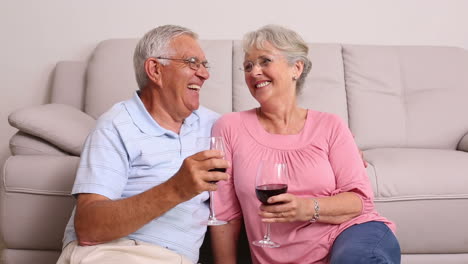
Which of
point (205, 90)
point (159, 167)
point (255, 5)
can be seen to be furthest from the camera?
point (255, 5)

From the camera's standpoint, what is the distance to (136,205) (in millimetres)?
1367

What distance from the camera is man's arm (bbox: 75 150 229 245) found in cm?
127

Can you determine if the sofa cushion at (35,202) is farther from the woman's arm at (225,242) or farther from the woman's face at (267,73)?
the woman's face at (267,73)

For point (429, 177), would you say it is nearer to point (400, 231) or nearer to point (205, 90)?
point (400, 231)

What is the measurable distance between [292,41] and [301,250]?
2.38 feet

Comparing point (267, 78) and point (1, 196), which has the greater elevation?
point (267, 78)

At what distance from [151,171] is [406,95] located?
1.92 metres

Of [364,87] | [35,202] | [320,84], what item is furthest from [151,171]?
[364,87]

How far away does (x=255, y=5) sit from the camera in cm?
330

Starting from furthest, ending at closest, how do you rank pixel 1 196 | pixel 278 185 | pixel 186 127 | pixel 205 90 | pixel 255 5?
pixel 255 5
pixel 205 90
pixel 1 196
pixel 186 127
pixel 278 185

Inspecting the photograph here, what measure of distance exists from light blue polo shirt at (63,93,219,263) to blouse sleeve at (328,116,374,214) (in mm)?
454

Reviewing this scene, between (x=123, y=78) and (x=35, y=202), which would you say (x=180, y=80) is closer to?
(x=35, y=202)

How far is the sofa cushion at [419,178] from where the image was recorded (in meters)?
2.17

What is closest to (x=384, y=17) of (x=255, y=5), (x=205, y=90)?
(x=255, y=5)
